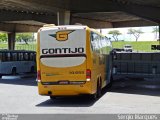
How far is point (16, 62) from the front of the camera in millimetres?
34125

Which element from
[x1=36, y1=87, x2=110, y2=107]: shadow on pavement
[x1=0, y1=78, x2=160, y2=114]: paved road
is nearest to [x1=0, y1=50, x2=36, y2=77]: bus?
[x1=0, y1=78, x2=160, y2=114]: paved road

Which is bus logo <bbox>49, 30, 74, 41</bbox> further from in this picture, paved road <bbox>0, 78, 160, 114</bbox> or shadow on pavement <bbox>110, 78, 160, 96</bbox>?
shadow on pavement <bbox>110, 78, 160, 96</bbox>

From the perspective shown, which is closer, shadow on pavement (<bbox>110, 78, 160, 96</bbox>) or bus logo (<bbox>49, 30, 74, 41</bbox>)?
bus logo (<bbox>49, 30, 74, 41</bbox>)

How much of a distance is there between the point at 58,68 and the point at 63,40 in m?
1.16

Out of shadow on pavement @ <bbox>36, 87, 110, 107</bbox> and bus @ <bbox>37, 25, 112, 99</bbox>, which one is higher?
bus @ <bbox>37, 25, 112, 99</bbox>

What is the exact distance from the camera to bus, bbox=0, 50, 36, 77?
1289 inches

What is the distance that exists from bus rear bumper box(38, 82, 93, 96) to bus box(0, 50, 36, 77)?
16996 millimetres

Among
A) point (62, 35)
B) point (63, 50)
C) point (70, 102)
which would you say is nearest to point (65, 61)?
point (63, 50)

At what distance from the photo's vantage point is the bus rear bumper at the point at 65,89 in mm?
15586

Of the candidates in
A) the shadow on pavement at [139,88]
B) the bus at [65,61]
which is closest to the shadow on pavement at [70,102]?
the bus at [65,61]

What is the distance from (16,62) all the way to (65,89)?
19099 mm

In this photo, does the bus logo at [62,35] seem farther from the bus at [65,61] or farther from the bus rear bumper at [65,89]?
the bus rear bumper at [65,89]

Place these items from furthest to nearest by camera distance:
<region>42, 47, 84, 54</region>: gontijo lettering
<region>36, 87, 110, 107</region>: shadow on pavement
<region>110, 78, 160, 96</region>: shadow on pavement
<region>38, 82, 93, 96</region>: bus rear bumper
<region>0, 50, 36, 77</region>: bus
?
<region>0, 50, 36, 77</region>: bus → <region>110, 78, 160, 96</region>: shadow on pavement → <region>42, 47, 84, 54</region>: gontijo lettering → <region>38, 82, 93, 96</region>: bus rear bumper → <region>36, 87, 110, 107</region>: shadow on pavement

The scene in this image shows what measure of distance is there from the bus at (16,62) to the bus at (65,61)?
1683 centimetres
